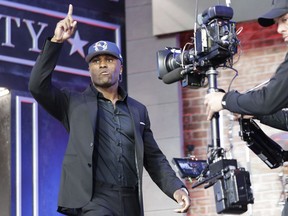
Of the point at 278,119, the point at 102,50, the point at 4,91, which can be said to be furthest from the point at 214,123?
the point at 4,91

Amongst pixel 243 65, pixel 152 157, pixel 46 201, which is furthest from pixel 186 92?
pixel 152 157

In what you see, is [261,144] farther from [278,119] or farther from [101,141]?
[101,141]

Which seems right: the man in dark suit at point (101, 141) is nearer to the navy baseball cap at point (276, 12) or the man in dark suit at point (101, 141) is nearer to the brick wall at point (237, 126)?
the navy baseball cap at point (276, 12)

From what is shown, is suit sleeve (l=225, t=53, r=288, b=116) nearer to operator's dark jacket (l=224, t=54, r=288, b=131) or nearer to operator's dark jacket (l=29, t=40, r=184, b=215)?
operator's dark jacket (l=224, t=54, r=288, b=131)

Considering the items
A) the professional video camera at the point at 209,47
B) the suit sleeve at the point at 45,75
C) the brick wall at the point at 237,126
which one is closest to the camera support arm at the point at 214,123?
the professional video camera at the point at 209,47

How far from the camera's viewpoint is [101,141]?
5.95m

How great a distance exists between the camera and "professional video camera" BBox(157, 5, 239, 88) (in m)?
5.55

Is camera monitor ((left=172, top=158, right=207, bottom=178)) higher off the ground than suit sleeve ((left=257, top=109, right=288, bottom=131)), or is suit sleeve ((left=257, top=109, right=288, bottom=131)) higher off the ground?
suit sleeve ((left=257, top=109, right=288, bottom=131))

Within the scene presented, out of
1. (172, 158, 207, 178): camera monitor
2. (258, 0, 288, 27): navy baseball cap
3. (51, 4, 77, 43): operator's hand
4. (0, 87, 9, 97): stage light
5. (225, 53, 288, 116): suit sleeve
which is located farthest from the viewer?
(0, 87, 9, 97): stage light

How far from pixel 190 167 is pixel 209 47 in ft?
2.45

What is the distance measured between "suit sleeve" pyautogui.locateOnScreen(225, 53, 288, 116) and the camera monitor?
0.53 meters

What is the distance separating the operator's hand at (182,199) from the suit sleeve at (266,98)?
2.71 feet

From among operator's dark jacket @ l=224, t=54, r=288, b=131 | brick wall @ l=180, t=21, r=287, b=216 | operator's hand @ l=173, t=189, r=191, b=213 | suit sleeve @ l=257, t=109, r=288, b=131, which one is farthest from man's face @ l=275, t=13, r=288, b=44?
brick wall @ l=180, t=21, r=287, b=216

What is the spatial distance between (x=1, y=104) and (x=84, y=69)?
1051 mm
